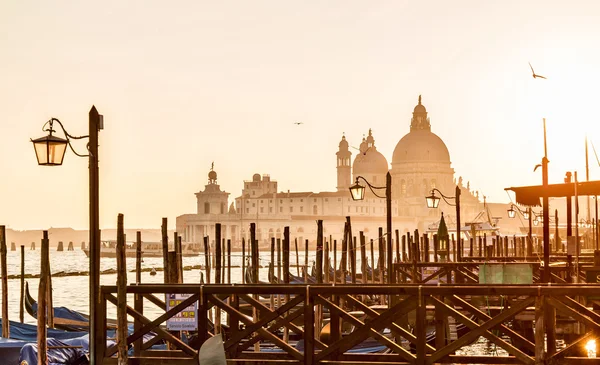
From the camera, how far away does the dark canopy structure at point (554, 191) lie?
11.1m

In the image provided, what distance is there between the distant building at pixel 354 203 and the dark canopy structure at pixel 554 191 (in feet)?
307

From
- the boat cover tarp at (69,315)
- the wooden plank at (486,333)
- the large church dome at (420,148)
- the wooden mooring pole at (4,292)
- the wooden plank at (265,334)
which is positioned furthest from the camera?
the large church dome at (420,148)

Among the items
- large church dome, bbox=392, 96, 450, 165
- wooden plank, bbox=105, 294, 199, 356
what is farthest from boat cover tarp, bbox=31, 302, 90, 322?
large church dome, bbox=392, 96, 450, 165

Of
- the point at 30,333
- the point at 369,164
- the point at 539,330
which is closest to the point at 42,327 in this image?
the point at 30,333

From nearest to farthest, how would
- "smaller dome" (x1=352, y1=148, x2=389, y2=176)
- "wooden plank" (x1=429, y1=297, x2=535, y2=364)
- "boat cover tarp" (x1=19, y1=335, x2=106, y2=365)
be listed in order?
"wooden plank" (x1=429, y1=297, x2=535, y2=364) → "boat cover tarp" (x1=19, y1=335, x2=106, y2=365) → "smaller dome" (x1=352, y1=148, x2=389, y2=176)

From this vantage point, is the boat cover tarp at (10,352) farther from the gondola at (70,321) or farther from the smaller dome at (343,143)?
the smaller dome at (343,143)

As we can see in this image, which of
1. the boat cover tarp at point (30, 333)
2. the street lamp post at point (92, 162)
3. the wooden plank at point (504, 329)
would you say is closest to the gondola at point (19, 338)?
the boat cover tarp at point (30, 333)

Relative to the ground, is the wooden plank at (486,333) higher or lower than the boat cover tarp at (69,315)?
higher

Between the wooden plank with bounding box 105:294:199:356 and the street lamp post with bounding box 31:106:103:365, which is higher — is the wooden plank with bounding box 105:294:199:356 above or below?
below

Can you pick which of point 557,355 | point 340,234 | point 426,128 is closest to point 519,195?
point 557,355

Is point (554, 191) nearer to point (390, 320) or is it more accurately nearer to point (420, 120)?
point (390, 320)

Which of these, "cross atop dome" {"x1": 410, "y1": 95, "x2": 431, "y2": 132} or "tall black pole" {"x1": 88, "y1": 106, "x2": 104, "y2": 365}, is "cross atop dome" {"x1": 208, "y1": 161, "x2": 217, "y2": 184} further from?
"tall black pole" {"x1": 88, "y1": 106, "x2": 104, "y2": 365}

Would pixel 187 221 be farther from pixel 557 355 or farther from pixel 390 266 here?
pixel 557 355

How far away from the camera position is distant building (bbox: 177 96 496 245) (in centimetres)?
10681
